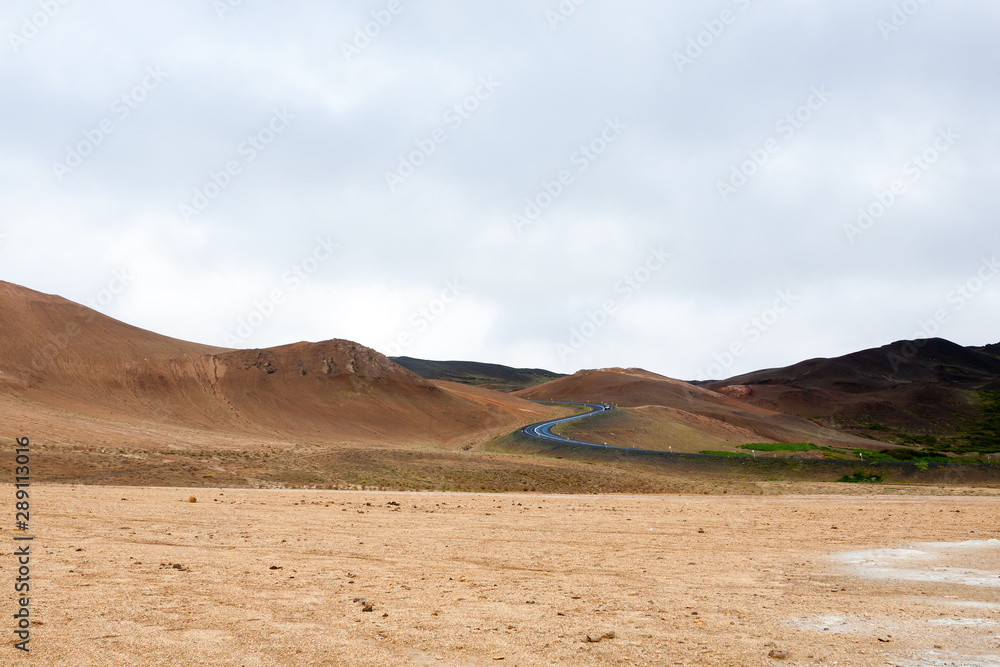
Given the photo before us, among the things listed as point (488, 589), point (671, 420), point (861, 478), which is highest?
point (671, 420)

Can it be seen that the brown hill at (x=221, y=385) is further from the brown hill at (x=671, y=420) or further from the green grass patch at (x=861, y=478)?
the green grass patch at (x=861, y=478)

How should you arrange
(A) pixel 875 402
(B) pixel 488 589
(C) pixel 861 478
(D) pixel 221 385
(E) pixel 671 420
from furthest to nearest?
(A) pixel 875 402, (D) pixel 221 385, (E) pixel 671 420, (C) pixel 861 478, (B) pixel 488 589

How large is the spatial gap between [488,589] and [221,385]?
68.3 meters

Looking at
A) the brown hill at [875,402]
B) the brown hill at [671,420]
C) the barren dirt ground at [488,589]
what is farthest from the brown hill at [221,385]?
the brown hill at [875,402]

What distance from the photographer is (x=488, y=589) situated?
902cm

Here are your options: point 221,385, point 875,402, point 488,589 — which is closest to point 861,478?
point 488,589

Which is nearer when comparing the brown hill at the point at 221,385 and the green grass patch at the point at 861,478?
the green grass patch at the point at 861,478

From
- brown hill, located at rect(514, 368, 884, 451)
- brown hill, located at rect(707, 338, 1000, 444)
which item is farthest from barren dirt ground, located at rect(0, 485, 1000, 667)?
brown hill, located at rect(707, 338, 1000, 444)

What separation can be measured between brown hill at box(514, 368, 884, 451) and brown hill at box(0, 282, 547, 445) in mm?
13446

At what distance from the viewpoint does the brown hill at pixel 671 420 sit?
60.9m

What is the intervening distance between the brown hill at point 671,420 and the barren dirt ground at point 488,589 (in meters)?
43.0

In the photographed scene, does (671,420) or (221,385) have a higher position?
(221,385)

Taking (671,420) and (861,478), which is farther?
(671,420)

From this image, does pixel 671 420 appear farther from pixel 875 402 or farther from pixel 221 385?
pixel 875 402
